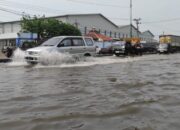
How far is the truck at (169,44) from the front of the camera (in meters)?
50.6

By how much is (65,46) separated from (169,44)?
35563mm

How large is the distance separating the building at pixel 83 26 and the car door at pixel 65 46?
4795cm

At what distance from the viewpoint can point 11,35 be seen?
71188mm

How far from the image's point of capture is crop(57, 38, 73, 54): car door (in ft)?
66.0

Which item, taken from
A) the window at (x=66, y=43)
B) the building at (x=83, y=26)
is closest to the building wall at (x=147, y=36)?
the building at (x=83, y=26)

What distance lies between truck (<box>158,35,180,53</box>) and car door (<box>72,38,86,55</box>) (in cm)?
Result: 2998

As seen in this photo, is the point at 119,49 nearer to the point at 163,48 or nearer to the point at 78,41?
the point at 163,48

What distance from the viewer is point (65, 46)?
67.3 ft

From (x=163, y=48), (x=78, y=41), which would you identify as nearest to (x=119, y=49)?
(x=163, y=48)

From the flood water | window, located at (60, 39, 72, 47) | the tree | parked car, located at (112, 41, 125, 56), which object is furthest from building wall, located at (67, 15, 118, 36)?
the flood water

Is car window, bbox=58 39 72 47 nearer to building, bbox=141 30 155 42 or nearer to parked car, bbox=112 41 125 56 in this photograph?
parked car, bbox=112 41 125 56

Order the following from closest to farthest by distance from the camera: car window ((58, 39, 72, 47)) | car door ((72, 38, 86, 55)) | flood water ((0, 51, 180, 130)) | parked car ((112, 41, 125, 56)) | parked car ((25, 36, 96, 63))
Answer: flood water ((0, 51, 180, 130)) < parked car ((25, 36, 96, 63)) < car window ((58, 39, 72, 47)) < car door ((72, 38, 86, 55)) < parked car ((112, 41, 125, 56))

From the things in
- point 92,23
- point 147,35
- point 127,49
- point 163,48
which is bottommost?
point 163,48

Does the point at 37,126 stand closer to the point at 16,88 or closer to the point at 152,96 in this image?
the point at 152,96
